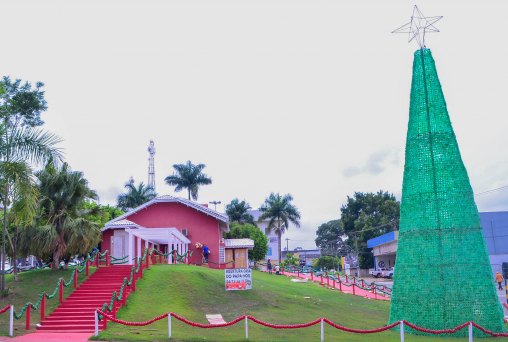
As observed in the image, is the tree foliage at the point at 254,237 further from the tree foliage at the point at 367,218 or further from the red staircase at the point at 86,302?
the red staircase at the point at 86,302

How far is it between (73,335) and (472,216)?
45.2 feet

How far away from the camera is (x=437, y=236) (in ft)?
55.6

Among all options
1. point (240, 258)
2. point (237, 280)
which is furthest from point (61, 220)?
point (240, 258)

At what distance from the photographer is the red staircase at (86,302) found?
697 inches

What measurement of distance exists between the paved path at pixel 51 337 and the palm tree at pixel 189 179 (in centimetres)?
5124

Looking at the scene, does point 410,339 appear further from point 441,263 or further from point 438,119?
point 438,119

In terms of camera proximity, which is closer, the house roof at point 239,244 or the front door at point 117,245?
the front door at point 117,245

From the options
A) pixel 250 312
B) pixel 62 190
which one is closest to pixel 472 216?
pixel 250 312

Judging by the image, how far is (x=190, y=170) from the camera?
67.8 metres

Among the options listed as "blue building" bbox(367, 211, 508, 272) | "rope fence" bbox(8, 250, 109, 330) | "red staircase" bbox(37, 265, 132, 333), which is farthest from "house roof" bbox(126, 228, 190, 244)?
"blue building" bbox(367, 211, 508, 272)

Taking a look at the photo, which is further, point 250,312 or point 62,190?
point 62,190

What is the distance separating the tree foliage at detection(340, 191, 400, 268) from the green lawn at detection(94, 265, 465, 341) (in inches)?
1903

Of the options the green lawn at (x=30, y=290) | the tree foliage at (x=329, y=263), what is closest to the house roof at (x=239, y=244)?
the green lawn at (x=30, y=290)

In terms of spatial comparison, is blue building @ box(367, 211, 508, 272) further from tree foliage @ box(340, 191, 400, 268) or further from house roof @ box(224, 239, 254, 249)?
tree foliage @ box(340, 191, 400, 268)
